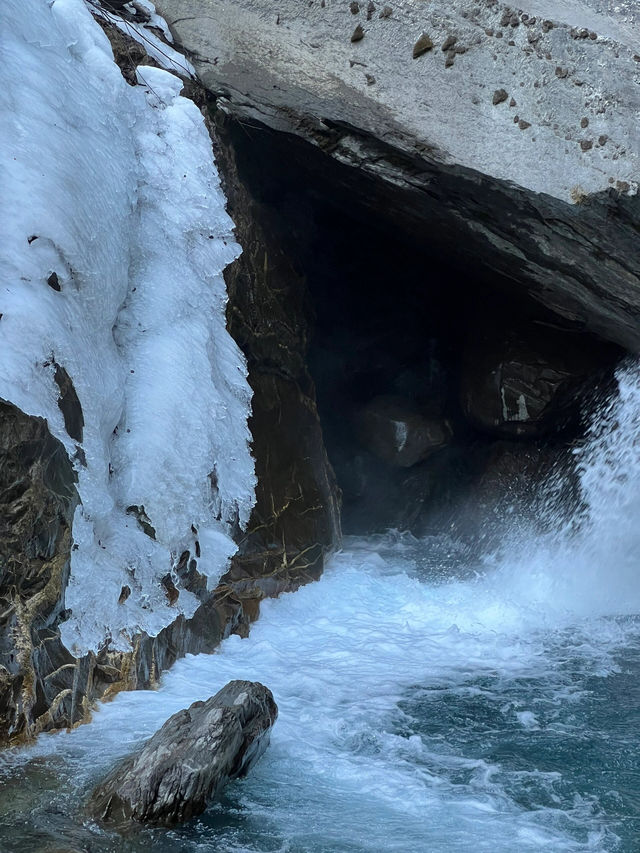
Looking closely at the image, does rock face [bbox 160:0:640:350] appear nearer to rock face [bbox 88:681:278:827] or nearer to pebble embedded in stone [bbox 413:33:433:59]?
pebble embedded in stone [bbox 413:33:433:59]

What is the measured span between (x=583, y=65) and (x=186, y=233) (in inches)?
80.0

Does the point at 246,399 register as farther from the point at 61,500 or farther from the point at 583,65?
the point at 583,65

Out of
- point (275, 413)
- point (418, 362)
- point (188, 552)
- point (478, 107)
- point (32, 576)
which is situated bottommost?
point (32, 576)

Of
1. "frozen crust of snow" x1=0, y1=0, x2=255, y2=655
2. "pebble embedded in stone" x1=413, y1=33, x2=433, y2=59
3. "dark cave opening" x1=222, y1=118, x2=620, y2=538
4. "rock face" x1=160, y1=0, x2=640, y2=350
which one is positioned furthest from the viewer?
"dark cave opening" x1=222, y1=118, x2=620, y2=538

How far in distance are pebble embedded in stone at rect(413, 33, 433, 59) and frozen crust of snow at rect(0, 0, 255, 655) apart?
3.70ft

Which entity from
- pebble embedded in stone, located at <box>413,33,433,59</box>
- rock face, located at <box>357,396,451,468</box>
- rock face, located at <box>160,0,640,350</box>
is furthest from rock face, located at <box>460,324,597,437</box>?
pebble embedded in stone, located at <box>413,33,433,59</box>

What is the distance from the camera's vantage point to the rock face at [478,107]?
420 centimetres

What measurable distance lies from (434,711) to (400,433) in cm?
320

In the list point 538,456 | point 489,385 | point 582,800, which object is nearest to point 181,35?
point 489,385

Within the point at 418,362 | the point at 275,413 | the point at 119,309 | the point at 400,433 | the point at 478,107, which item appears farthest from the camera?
the point at 418,362

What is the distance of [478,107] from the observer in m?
4.34

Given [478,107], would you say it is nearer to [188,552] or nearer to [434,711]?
[188,552]

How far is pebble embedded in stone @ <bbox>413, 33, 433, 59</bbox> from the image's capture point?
14.5 ft

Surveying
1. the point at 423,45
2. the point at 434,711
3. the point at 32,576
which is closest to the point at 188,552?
the point at 32,576
